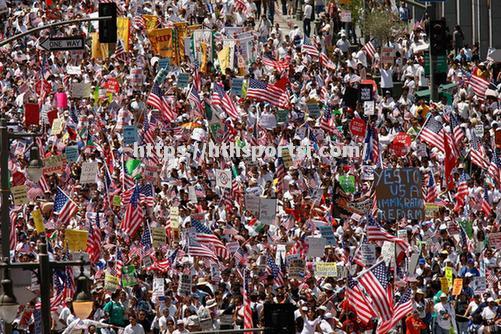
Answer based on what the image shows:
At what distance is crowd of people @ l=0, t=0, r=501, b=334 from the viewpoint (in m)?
42.5

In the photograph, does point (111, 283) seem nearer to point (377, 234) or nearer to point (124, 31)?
point (377, 234)

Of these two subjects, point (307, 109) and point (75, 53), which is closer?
point (307, 109)

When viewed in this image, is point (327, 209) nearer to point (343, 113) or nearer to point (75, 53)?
point (343, 113)

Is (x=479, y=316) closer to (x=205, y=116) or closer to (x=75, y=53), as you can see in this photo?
(x=205, y=116)

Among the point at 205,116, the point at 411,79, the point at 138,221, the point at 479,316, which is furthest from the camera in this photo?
the point at 411,79

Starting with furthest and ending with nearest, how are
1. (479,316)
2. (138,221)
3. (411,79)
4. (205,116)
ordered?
(411,79)
(205,116)
(138,221)
(479,316)

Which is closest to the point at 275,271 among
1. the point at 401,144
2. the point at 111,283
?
the point at 111,283

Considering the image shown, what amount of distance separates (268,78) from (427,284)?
1323 cm

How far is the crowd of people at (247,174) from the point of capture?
42469 mm

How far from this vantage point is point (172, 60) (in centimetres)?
5634

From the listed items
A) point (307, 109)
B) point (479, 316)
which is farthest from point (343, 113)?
point (479, 316)

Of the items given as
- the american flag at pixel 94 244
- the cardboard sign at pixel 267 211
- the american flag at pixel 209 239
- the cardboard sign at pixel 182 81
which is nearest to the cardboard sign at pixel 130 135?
the cardboard sign at pixel 182 81

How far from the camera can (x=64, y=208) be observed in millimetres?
45844

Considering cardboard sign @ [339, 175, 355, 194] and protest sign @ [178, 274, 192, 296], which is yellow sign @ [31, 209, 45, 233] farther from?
cardboard sign @ [339, 175, 355, 194]
